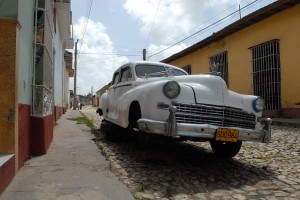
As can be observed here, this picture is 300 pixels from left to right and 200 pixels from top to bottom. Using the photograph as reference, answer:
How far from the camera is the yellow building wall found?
40.7 ft

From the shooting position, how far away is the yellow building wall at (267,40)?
1241 cm

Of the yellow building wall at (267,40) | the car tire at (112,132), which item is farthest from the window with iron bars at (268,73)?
the car tire at (112,132)

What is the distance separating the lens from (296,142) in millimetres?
7523

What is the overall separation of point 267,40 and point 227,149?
9033 mm

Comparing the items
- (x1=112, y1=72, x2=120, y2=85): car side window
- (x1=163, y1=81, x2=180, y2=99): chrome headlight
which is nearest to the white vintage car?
(x1=163, y1=81, x2=180, y2=99): chrome headlight

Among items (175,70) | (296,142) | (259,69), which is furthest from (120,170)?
(259,69)

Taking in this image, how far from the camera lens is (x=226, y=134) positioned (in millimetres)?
4816

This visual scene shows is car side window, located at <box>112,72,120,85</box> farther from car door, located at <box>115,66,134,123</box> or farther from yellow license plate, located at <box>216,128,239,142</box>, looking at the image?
yellow license plate, located at <box>216,128,239,142</box>

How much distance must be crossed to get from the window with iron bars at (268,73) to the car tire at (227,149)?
7.64 metres

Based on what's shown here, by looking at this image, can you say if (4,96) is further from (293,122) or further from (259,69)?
(259,69)

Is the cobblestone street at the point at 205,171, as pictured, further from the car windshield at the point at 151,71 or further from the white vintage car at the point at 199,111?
the car windshield at the point at 151,71

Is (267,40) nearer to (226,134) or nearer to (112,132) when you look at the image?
(112,132)

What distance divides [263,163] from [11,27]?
13.9 ft

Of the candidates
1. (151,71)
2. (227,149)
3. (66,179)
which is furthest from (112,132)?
(66,179)
